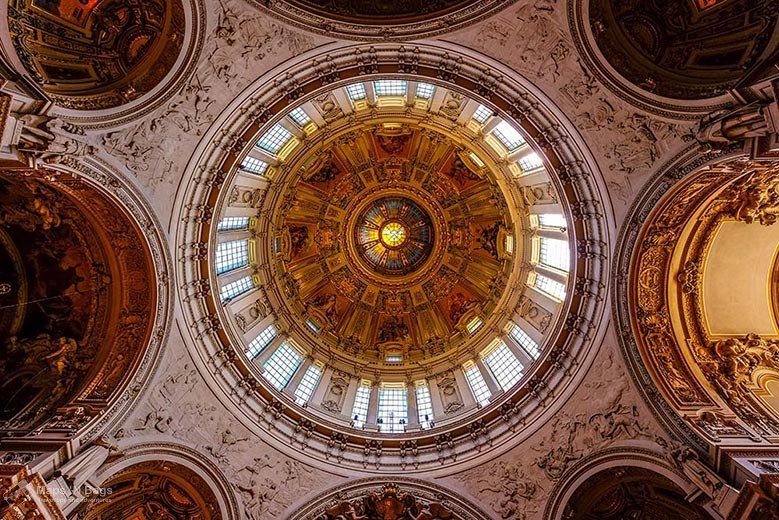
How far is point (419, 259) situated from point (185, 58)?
74.0 feet

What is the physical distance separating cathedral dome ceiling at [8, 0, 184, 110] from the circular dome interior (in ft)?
15.5

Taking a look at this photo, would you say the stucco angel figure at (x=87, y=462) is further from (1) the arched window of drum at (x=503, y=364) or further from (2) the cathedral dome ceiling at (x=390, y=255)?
(1) the arched window of drum at (x=503, y=364)

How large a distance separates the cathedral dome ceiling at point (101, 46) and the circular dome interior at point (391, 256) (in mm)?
4714

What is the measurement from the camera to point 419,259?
33.2 meters

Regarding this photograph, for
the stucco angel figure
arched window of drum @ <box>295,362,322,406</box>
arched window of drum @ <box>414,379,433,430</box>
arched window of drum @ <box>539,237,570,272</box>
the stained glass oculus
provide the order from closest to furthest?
the stucco angel figure < arched window of drum @ <box>414,379,433,430</box> < arched window of drum @ <box>539,237,570,272</box> < arched window of drum @ <box>295,362,322,406</box> < the stained glass oculus

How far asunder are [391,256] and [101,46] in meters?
23.4

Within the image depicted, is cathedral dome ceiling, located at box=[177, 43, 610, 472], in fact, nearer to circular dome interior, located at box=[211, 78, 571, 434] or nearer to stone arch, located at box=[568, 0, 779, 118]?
circular dome interior, located at box=[211, 78, 571, 434]

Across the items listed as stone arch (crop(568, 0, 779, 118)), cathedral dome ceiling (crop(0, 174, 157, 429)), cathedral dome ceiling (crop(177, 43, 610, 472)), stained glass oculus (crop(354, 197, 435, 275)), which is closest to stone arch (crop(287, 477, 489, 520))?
cathedral dome ceiling (crop(177, 43, 610, 472))

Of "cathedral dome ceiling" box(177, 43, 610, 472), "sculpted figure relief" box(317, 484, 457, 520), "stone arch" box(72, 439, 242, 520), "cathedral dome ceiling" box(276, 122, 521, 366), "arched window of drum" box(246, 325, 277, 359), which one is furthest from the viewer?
"cathedral dome ceiling" box(276, 122, 521, 366)

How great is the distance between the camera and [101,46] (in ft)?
46.1

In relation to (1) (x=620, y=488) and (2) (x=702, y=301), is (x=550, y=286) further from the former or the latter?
(1) (x=620, y=488)

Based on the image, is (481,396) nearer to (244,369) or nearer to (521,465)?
(521,465)

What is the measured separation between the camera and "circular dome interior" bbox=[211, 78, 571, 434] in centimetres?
2198

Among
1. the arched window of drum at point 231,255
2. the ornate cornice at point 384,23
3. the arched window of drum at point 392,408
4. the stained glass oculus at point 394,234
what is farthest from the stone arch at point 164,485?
the stained glass oculus at point 394,234
